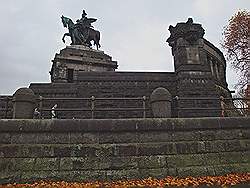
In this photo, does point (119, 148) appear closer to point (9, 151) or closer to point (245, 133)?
point (9, 151)

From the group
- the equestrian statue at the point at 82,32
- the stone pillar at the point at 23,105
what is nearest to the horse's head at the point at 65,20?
the equestrian statue at the point at 82,32

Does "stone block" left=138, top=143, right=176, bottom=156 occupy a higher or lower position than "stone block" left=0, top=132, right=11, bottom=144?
lower

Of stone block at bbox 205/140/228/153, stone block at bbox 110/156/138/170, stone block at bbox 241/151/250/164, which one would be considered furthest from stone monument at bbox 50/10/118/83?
stone block at bbox 241/151/250/164

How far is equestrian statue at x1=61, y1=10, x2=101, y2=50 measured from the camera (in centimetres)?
3162

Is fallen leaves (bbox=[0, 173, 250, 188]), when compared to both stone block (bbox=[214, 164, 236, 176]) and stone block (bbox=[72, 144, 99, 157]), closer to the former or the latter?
stone block (bbox=[214, 164, 236, 176])

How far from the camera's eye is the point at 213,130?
9.58 metres

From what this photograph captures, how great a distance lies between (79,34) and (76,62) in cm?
508

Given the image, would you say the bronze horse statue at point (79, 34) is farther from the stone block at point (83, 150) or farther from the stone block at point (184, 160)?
the stone block at point (184, 160)

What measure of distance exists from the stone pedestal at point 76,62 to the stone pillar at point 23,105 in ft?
55.1

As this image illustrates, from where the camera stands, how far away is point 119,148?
890cm

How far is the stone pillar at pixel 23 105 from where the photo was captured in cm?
972

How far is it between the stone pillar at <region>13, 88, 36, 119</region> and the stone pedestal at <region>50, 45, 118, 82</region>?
16783mm

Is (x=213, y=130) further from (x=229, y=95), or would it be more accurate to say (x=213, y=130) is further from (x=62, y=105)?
(x=229, y=95)

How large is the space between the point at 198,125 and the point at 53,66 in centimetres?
2102
